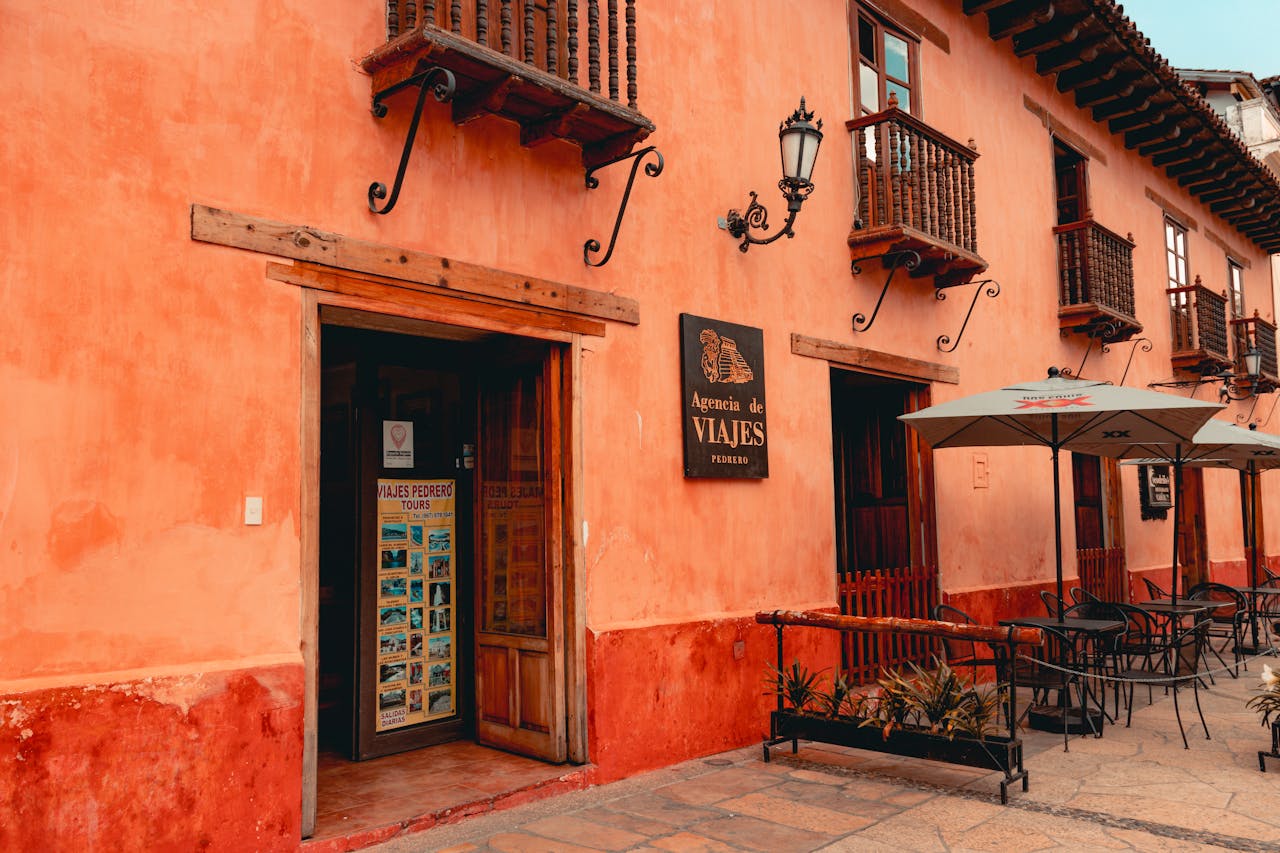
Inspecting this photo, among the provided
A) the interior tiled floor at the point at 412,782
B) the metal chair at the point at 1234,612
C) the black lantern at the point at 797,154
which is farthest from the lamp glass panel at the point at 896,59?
the interior tiled floor at the point at 412,782

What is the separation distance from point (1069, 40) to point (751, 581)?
7.73 metres

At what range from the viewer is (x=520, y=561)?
6160mm

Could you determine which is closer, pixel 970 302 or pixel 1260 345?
pixel 970 302

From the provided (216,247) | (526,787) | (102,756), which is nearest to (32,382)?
(216,247)

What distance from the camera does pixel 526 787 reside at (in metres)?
5.31

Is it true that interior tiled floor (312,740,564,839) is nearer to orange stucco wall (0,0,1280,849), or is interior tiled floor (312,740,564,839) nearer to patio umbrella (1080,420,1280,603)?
orange stucco wall (0,0,1280,849)

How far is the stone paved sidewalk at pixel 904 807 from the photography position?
15.2 feet

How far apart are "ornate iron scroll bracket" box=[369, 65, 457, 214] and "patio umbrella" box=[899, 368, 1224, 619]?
396 cm

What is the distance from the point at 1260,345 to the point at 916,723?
48.8 feet

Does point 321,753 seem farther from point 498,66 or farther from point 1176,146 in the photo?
point 1176,146

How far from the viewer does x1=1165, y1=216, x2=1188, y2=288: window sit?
15305 mm

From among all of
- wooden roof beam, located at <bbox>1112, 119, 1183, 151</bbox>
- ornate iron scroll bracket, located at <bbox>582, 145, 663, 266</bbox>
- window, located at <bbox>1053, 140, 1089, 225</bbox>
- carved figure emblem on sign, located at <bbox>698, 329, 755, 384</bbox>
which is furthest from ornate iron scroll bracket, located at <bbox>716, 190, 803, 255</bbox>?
wooden roof beam, located at <bbox>1112, 119, 1183, 151</bbox>

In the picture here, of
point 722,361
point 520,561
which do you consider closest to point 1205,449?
point 722,361

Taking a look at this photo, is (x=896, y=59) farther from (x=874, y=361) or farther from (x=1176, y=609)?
(x=1176, y=609)
